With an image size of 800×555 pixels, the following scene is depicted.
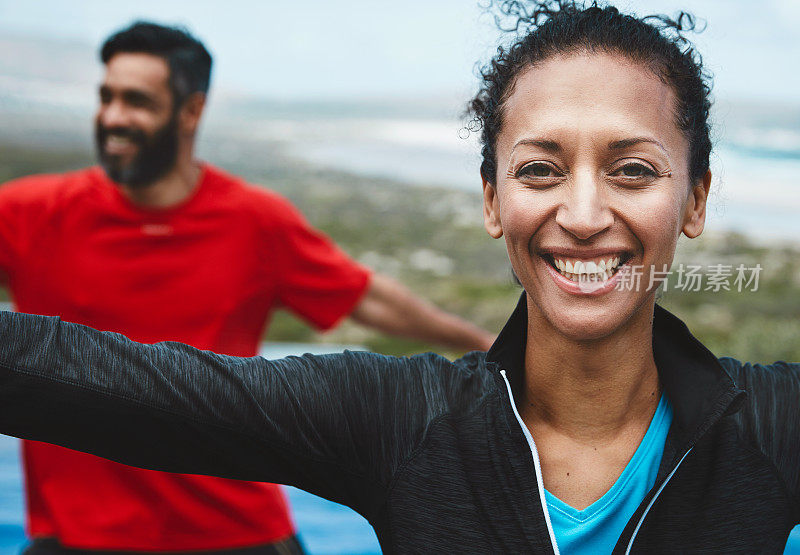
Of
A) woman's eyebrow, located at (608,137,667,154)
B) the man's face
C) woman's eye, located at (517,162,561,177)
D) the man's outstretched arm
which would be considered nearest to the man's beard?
the man's face

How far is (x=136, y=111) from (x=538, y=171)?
1.90 meters

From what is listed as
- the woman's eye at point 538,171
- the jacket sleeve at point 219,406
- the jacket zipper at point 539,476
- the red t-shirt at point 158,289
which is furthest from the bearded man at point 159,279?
the woman's eye at point 538,171

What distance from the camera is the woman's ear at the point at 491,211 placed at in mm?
1361

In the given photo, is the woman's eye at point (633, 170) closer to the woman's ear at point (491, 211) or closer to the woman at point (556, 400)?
the woman at point (556, 400)

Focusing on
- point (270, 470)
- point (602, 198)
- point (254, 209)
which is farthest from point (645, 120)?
point (254, 209)

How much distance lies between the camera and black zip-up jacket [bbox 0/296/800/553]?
1067mm

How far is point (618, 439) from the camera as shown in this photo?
1.27 m

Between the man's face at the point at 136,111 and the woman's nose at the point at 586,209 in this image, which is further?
the man's face at the point at 136,111

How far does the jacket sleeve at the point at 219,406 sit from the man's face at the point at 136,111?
65.4 inches

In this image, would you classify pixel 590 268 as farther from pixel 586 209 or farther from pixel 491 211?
pixel 491 211

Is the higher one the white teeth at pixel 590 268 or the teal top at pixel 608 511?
the white teeth at pixel 590 268

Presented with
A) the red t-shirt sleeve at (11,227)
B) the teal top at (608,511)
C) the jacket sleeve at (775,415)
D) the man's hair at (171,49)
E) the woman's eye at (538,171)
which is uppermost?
the man's hair at (171,49)

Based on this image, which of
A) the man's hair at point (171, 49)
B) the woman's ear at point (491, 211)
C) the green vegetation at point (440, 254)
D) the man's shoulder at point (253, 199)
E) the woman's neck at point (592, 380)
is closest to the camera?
the woman's neck at point (592, 380)

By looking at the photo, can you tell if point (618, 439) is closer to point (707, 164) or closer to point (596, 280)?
point (596, 280)
